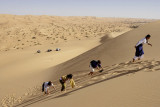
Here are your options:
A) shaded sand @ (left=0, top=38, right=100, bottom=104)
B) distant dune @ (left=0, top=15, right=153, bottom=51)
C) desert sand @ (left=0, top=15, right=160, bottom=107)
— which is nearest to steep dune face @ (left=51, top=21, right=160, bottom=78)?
desert sand @ (left=0, top=15, right=160, bottom=107)

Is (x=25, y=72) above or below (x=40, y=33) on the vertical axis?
below

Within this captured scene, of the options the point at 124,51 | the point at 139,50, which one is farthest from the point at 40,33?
the point at 139,50

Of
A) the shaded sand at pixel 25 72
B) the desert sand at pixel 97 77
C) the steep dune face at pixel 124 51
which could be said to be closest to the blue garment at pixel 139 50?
the desert sand at pixel 97 77

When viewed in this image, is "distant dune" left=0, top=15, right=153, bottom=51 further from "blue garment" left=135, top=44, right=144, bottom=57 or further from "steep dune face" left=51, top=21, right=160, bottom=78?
"blue garment" left=135, top=44, right=144, bottom=57

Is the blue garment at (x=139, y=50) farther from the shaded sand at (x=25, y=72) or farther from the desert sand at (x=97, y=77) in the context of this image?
the shaded sand at (x=25, y=72)

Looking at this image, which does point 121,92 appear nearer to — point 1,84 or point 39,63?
point 1,84

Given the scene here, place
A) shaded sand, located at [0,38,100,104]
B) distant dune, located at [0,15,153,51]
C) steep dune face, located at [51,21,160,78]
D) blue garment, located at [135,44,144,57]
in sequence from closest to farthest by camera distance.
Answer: blue garment, located at [135,44,144,57]
steep dune face, located at [51,21,160,78]
shaded sand, located at [0,38,100,104]
distant dune, located at [0,15,153,51]

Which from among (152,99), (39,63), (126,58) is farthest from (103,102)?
(39,63)

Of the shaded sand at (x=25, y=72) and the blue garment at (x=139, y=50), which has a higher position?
the blue garment at (x=139, y=50)

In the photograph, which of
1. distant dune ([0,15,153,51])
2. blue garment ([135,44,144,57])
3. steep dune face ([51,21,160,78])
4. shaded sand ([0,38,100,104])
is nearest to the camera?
blue garment ([135,44,144,57])

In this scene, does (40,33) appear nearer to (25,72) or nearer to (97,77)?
(25,72)

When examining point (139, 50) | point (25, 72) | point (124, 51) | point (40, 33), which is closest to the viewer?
point (139, 50)

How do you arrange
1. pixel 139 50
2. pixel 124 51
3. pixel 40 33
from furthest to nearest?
pixel 40 33, pixel 124 51, pixel 139 50

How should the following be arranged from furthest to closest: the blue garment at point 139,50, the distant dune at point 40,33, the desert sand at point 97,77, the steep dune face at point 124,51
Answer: the distant dune at point 40,33 < the steep dune face at point 124,51 < the blue garment at point 139,50 < the desert sand at point 97,77
